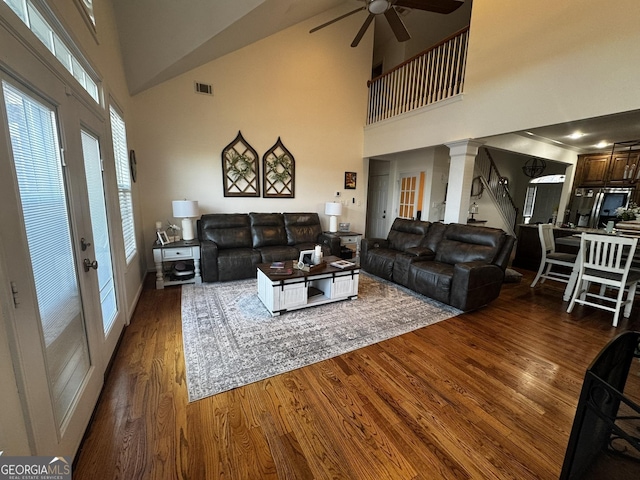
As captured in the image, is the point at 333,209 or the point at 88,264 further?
the point at 333,209

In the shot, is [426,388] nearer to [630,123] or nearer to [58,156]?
[58,156]

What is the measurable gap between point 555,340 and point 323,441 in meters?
2.55

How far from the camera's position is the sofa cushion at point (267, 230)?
4.48 metres

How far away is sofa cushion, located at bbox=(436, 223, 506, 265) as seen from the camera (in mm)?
3311

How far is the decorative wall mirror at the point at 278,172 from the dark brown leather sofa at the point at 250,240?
22.4 inches

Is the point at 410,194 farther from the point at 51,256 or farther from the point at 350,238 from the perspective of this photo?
the point at 51,256

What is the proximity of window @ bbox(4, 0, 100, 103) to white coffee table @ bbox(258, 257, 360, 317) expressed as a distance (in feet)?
7.35

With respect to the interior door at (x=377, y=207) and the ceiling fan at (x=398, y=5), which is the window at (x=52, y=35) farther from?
the interior door at (x=377, y=207)

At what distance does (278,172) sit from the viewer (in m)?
5.12

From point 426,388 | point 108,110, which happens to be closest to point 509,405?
point 426,388

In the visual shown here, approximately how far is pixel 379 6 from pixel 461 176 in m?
2.55

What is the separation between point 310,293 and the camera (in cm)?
339

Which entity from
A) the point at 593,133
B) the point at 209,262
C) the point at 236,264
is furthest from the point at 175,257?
the point at 593,133

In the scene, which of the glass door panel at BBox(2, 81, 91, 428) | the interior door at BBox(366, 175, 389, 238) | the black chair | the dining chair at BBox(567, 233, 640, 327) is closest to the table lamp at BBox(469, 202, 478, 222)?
the interior door at BBox(366, 175, 389, 238)
